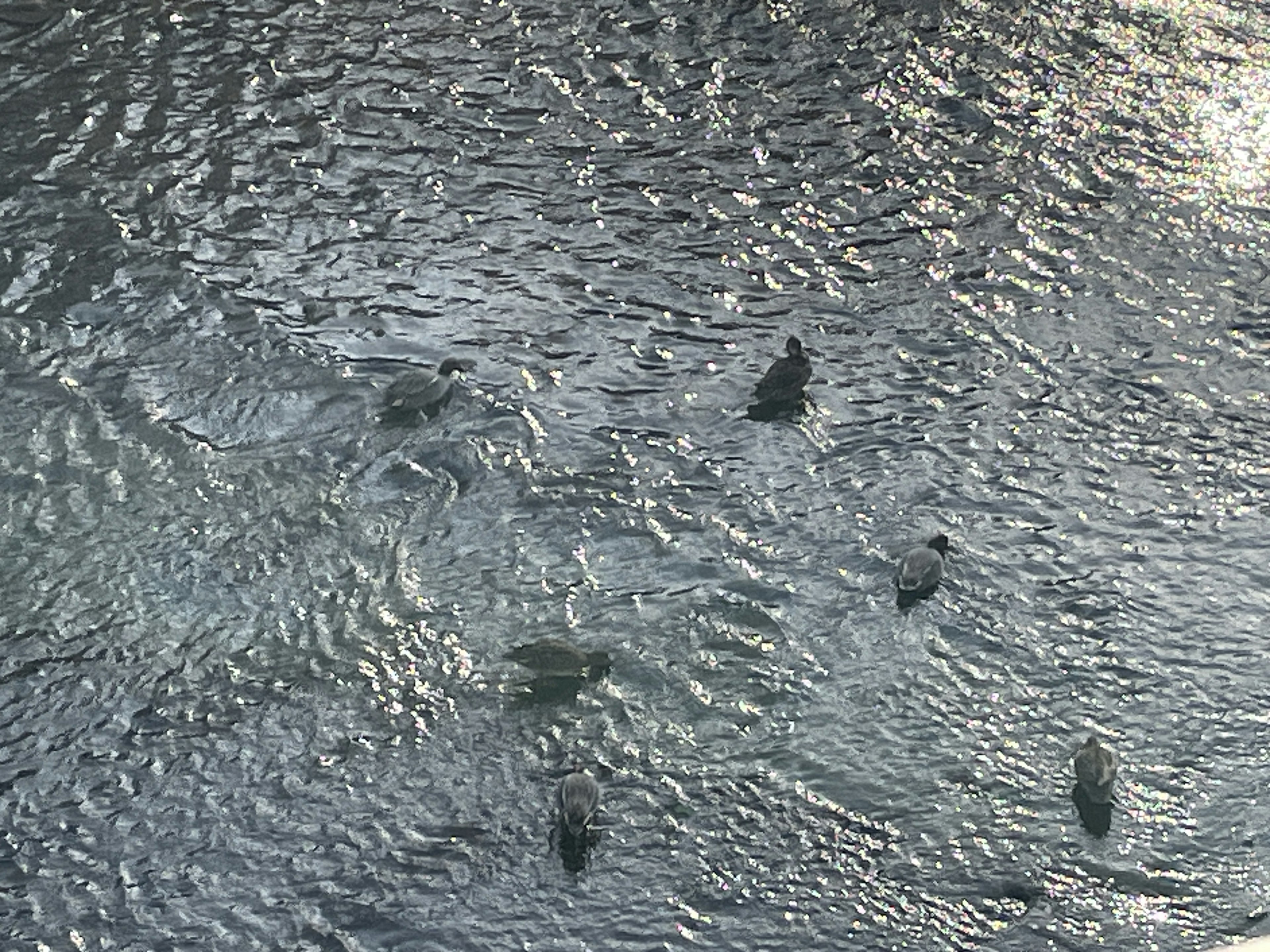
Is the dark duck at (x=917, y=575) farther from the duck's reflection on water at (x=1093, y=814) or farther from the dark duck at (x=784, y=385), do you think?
the dark duck at (x=784, y=385)

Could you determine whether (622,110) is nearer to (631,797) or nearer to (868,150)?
(868,150)

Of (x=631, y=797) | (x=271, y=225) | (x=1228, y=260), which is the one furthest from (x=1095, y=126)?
(x=631, y=797)

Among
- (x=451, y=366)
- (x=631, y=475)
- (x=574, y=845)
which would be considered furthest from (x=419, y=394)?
(x=574, y=845)

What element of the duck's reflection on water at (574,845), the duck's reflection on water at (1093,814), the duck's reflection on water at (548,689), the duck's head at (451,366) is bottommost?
the duck's reflection on water at (1093,814)

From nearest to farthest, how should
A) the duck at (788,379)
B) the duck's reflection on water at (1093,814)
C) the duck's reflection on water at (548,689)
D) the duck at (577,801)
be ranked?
1. the duck at (577,801)
2. the duck's reflection on water at (1093,814)
3. the duck's reflection on water at (548,689)
4. the duck at (788,379)

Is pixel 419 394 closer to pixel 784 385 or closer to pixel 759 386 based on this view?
pixel 759 386

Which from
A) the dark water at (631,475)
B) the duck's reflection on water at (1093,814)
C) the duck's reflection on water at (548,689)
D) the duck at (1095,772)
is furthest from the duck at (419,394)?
the duck's reflection on water at (1093,814)
